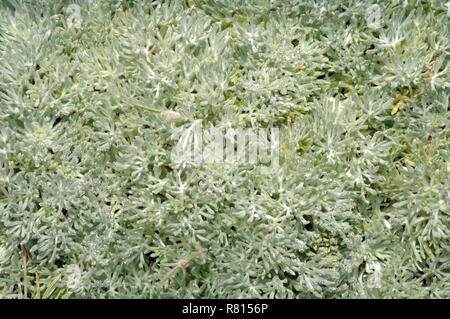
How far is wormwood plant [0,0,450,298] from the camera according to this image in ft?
7.99

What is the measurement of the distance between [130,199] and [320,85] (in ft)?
3.99

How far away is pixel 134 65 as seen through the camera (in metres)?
2.60

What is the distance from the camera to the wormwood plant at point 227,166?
2436 millimetres

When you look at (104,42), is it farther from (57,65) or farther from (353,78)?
(353,78)

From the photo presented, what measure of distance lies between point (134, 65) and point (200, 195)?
800mm

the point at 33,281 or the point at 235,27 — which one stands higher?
the point at 235,27

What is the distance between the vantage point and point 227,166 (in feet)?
8.01

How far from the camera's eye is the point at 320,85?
8.76ft

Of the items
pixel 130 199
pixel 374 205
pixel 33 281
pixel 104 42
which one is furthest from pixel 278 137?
pixel 33 281

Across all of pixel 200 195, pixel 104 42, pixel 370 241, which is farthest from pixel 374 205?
pixel 104 42

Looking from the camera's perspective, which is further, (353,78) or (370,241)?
(353,78)
